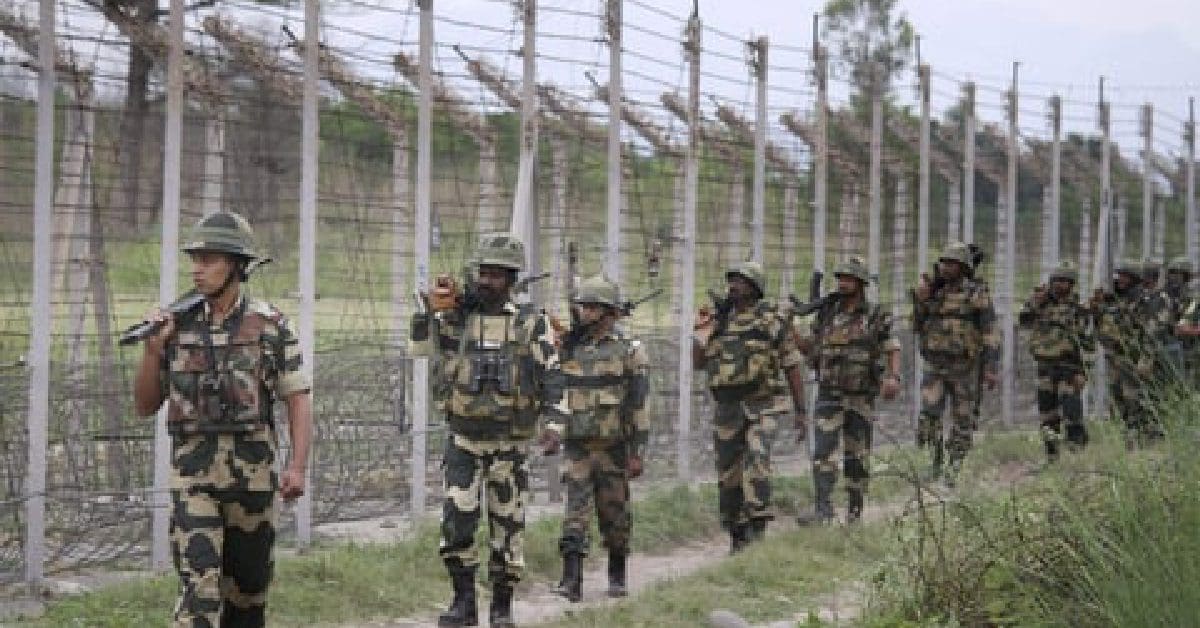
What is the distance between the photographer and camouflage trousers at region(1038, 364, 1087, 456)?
15836mm

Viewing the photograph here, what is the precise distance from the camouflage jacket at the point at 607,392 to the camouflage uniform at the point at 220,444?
2.94m

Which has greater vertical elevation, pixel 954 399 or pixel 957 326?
pixel 957 326

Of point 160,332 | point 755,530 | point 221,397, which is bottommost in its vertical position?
point 755,530

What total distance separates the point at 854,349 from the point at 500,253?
4.21m

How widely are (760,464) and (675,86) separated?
3727 mm

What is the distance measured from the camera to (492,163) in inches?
479

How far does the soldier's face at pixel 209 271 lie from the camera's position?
6.70m

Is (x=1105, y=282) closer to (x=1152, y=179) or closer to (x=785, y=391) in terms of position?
(x=1152, y=179)

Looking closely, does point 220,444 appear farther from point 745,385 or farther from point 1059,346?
point 1059,346

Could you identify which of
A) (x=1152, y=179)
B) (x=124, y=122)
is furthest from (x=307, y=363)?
(x=1152, y=179)

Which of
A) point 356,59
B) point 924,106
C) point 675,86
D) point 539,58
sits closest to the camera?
point 356,59

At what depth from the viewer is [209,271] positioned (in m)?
6.71

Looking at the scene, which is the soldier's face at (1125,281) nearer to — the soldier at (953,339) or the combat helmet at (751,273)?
the soldier at (953,339)

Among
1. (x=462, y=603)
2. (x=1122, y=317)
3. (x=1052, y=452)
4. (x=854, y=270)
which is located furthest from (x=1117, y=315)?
(x=462, y=603)
